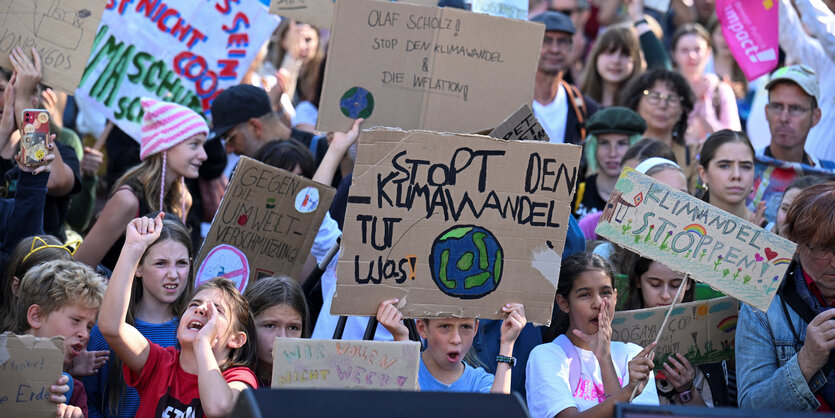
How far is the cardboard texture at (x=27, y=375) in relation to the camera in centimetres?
377

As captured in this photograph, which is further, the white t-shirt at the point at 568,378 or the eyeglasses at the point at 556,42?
the eyeglasses at the point at 556,42

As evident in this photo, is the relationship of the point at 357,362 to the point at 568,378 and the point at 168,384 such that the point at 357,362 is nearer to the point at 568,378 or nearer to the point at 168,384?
the point at 168,384

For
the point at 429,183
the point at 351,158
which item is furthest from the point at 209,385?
the point at 351,158

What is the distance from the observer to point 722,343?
482 centimetres

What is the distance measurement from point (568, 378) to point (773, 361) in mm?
868

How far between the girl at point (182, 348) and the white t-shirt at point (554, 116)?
3773mm

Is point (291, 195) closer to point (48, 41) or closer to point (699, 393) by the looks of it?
point (48, 41)

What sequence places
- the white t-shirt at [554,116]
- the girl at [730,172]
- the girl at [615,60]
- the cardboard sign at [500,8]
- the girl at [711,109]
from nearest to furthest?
the girl at [730,172]
the cardboard sign at [500,8]
the white t-shirt at [554,116]
the girl at [711,109]
the girl at [615,60]

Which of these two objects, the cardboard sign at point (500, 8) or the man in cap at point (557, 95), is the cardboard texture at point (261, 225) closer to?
the cardboard sign at point (500, 8)

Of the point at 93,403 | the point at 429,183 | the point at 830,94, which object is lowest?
the point at 93,403

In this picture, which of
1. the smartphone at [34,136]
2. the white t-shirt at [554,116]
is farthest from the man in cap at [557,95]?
the smartphone at [34,136]

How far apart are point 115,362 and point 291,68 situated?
509 cm

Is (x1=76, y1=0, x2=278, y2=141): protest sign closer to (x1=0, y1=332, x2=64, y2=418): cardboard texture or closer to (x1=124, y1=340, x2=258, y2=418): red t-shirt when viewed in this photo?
(x1=124, y1=340, x2=258, y2=418): red t-shirt

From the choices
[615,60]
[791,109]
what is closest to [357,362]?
[791,109]
